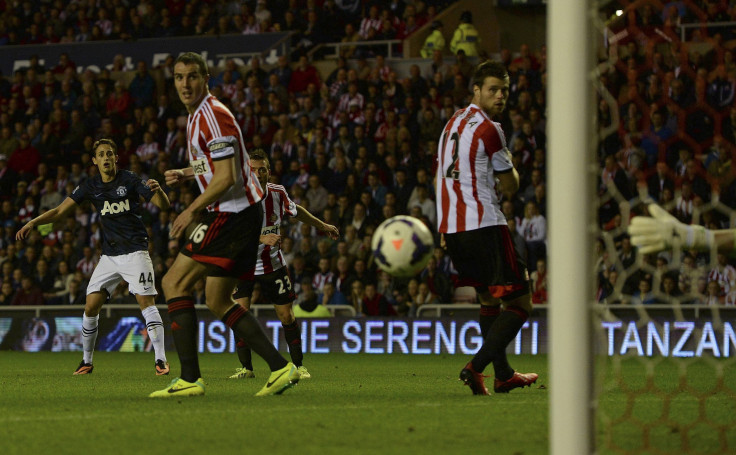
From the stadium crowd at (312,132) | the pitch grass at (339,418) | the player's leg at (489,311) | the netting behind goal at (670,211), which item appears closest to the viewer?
the pitch grass at (339,418)

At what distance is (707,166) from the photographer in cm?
923

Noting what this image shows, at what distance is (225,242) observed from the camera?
6461 millimetres

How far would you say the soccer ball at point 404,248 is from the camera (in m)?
6.83

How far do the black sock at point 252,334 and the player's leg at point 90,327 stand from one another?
345 cm

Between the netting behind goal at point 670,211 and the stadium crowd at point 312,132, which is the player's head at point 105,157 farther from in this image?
the stadium crowd at point 312,132

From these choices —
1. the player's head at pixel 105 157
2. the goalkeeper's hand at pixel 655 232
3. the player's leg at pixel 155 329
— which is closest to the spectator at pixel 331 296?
the player's leg at pixel 155 329

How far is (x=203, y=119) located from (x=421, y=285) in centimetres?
868

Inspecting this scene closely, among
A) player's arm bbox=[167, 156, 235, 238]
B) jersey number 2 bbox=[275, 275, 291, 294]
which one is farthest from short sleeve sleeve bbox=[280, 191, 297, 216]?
player's arm bbox=[167, 156, 235, 238]

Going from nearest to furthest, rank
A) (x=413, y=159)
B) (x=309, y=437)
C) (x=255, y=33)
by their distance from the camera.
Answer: (x=309, y=437) < (x=413, y=159) < (x=255, y=33)

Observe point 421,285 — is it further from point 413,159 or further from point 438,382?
point 438,382

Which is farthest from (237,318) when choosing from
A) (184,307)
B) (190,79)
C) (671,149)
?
(671,149)

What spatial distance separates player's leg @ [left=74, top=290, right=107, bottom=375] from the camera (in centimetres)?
975

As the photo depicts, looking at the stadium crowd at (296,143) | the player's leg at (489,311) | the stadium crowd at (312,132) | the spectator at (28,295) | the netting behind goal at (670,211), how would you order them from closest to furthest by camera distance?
the netting behind goal at (670,211) < the player's leg at (489,311) < the stadium crowd at (312,132) < the stadium crowd at (296,143) < the spectator at (28,295)

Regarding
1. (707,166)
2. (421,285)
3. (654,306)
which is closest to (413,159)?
(421,285)
